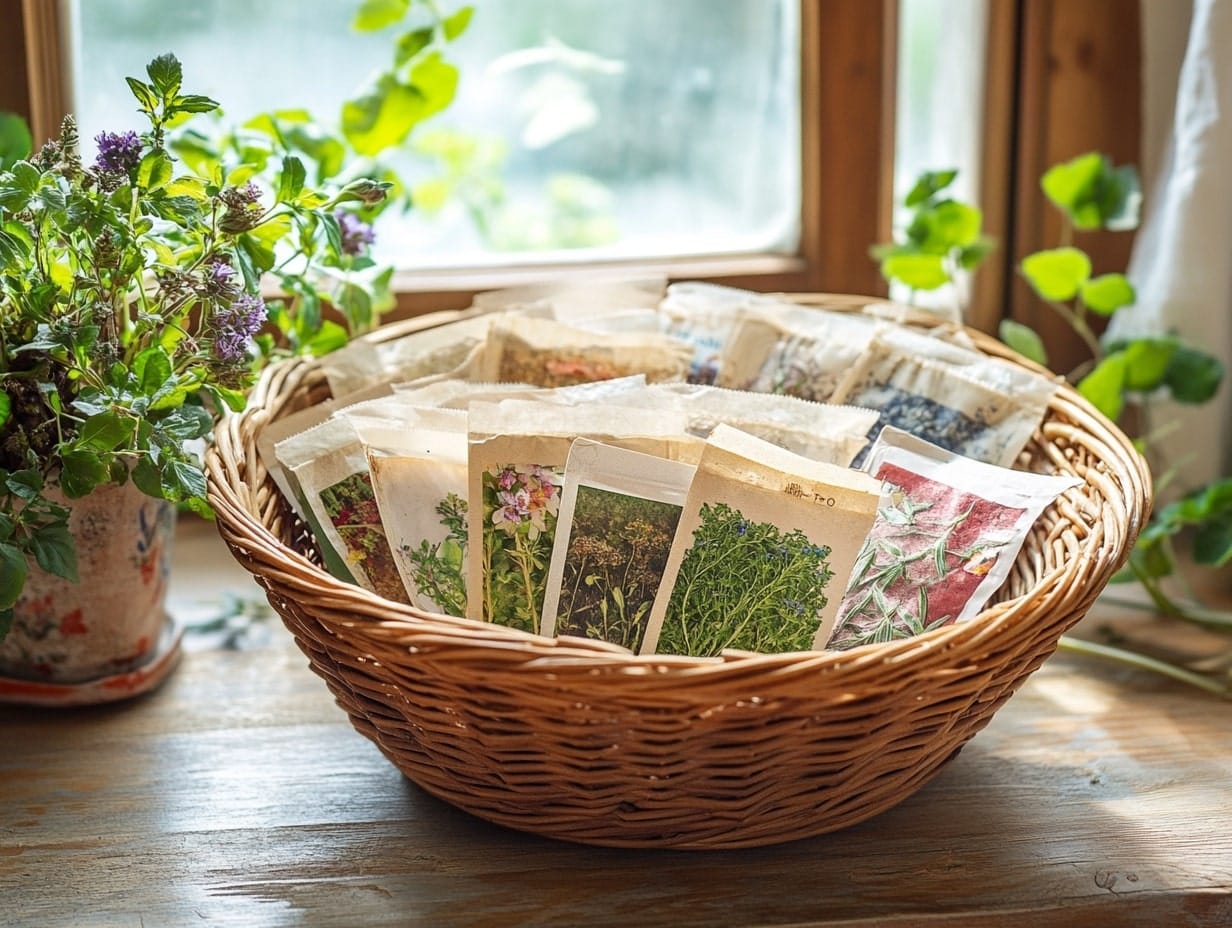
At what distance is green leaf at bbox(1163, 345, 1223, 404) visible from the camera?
1.08 meters

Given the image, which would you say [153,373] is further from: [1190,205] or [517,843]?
[1190,205]

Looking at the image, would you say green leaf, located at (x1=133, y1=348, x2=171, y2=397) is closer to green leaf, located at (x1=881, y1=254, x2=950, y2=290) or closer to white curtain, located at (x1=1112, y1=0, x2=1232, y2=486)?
green leaf, located at (x1=881, y1=254, x2=950, y2=290)

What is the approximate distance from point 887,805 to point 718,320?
474mm

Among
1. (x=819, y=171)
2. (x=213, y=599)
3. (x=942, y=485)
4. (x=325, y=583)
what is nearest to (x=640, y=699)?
(x=325, y=583)

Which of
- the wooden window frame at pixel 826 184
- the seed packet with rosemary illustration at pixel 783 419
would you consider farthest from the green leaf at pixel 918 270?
the seed packet with rosemary illustration at pixel 783 419

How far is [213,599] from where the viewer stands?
1.12m

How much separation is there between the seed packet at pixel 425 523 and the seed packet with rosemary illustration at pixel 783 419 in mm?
180

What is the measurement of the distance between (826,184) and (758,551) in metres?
0.62

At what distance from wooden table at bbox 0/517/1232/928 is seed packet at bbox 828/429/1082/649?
132mm

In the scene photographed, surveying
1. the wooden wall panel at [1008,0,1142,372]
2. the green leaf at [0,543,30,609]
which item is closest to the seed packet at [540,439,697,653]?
the green leaf at [0,543,30,609]

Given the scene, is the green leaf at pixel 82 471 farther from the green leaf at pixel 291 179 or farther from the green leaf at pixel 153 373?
the green leaf at pixel 291 179

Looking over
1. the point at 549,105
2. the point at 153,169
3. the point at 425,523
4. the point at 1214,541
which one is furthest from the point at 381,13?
the point at 1214,541

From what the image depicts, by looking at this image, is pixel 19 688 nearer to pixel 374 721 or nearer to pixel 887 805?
pixel 374 721

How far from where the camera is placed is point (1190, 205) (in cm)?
111
